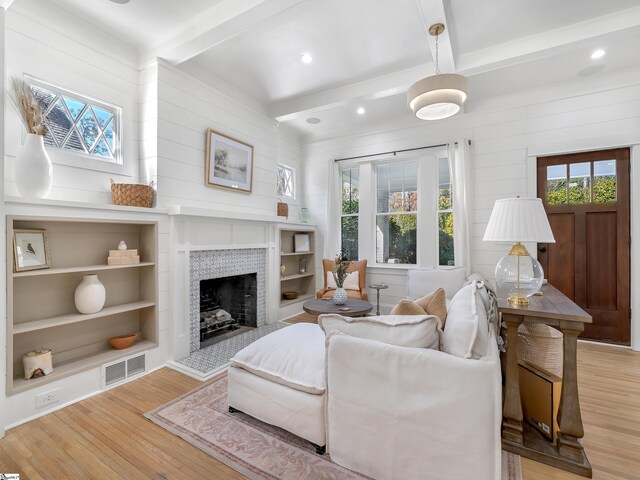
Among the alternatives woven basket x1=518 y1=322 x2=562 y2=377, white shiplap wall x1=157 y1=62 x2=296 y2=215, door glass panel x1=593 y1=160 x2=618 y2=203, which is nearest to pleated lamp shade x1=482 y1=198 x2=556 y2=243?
woven basket x1=518 y1=322 x2=562 y2=377

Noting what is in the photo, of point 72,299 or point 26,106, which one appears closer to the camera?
point 26,106

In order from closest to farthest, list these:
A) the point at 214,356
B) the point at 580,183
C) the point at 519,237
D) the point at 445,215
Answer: the point at 519,237 → the point at 214,356 → the point at 580,183 → the point at 445,215

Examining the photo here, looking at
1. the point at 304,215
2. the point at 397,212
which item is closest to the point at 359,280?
the point at 397,212

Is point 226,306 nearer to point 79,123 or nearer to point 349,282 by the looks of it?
point 349,282

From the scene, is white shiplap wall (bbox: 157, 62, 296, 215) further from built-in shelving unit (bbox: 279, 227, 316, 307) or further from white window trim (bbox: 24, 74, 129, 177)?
built-in shelving unit (bbox: 279, 227, 316, 307)

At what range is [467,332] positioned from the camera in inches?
55.5

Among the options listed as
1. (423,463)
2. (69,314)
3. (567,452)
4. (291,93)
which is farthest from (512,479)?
(291,93)

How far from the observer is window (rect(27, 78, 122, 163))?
2381 millimetres

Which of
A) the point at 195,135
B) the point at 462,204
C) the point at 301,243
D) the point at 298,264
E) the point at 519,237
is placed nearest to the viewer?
the point at 519,237

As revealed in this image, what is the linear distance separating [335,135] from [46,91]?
3.74 m

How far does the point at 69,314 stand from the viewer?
2398mm

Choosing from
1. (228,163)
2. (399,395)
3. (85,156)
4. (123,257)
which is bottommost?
(399,395)

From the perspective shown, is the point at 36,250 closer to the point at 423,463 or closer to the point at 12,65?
the point at 12,65

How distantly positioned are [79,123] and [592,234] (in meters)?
5.44
